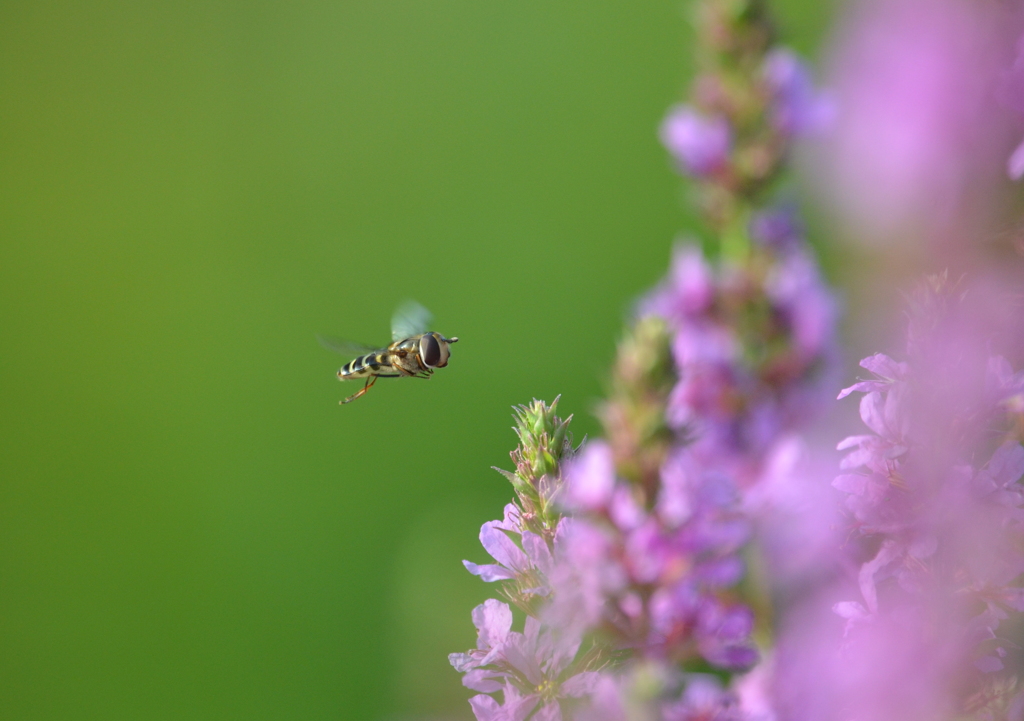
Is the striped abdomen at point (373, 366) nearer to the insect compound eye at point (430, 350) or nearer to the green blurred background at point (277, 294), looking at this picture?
the insect compound eye at point (430, 350)

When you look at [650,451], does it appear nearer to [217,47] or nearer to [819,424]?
[819,424]

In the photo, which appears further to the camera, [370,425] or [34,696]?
[370,425]

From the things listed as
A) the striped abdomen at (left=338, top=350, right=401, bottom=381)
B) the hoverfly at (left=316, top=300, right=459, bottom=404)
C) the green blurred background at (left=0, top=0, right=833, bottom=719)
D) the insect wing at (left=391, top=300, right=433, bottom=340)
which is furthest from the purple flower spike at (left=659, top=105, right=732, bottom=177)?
the green blurred background at (left=0, top=0, right=833, bottom=719)

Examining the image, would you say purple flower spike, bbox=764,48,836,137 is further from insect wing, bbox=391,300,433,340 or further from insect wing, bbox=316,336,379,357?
insect wing, bbox=316,336,379,357

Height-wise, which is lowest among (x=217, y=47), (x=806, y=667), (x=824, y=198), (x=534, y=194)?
(x=806, y=667)

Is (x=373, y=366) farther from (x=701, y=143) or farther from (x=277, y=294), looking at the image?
(x=277, y=294)

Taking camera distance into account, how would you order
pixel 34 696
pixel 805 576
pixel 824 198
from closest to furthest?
pixel 805 576 → pixel 824 198 → pixel 34 696

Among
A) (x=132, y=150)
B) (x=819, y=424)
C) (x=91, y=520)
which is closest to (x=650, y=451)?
(x=819, y=424)

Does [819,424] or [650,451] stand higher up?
[819,424]
